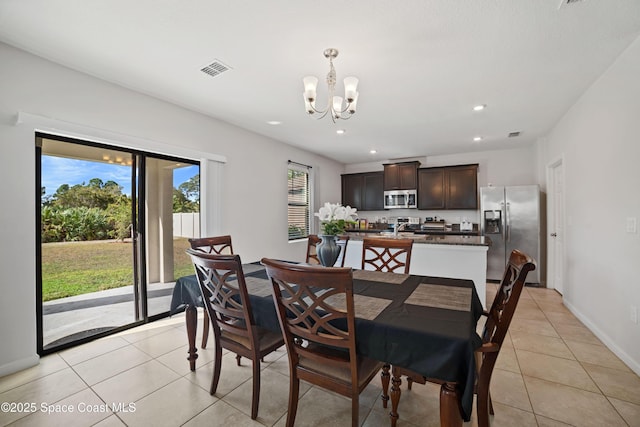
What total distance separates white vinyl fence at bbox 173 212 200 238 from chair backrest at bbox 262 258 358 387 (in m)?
2.49

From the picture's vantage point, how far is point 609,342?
2461 mm

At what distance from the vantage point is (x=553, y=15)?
178 cm

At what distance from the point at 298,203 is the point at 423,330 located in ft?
14.3

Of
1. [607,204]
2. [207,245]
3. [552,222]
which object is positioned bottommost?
[207,245]

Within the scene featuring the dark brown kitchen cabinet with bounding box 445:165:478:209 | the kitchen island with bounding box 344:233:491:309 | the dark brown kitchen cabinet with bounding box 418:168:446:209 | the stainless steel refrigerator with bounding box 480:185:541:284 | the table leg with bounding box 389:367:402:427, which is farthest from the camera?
the dark brown kitchen cabinet with bounding box 418:168:446:209

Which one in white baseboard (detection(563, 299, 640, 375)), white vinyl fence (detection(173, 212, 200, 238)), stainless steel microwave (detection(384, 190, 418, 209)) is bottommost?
white baseboard (detection(563, 299, 640, 375))

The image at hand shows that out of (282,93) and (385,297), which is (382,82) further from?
(385,297)

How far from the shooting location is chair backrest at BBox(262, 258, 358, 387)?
1.17 metres

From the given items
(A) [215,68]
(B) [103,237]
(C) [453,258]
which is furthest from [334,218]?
(B) [103,237]

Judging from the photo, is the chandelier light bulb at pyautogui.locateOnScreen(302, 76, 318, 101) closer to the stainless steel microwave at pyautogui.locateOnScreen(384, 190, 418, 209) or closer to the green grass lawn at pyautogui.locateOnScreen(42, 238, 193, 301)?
the green grass lawn at pyautogui.locateOnScreen(42, 238, 193, 301)

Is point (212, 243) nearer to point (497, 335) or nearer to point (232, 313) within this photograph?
point (232, 313)

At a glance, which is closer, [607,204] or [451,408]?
[451,408]

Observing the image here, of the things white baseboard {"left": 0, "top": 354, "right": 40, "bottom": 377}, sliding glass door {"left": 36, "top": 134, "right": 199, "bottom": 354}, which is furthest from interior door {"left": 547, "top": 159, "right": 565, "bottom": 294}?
white baseboard {"left": 0, "top": 354, "right": 40, "bottom": 377}

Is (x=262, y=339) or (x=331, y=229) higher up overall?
(x=331, y=229)
